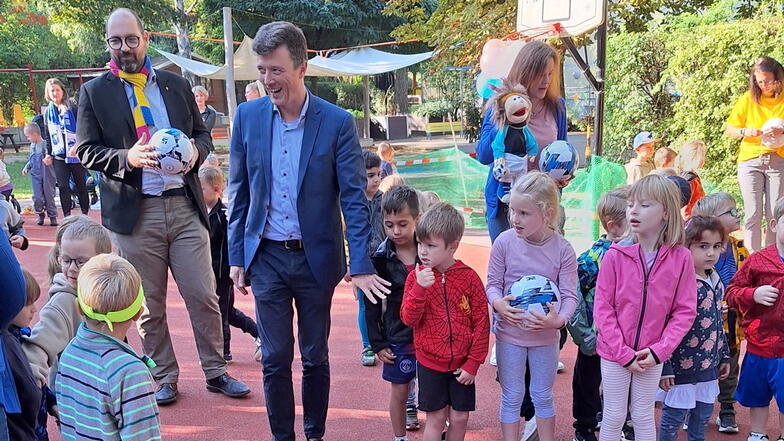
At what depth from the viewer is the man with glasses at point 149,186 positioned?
13.4 feet

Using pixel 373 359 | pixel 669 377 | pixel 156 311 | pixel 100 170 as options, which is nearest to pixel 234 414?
pixel 156 311

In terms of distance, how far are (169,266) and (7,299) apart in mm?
2519

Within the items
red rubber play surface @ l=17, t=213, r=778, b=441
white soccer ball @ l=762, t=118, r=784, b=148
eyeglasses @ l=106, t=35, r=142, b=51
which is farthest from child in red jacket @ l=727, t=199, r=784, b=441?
eyeglasses @ l=106, t=35, r=142, b=51

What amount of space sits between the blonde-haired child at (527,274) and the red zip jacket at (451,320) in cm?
12

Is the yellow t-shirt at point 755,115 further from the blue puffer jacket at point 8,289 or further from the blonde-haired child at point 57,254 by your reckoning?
the blue puffer jacket at point 8,289

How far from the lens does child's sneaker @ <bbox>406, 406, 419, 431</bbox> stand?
4039 millimetres

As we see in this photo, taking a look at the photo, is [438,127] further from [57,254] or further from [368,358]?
[57,254]

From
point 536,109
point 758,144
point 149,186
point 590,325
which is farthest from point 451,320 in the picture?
point 758,144

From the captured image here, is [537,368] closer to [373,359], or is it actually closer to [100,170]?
[373,359]

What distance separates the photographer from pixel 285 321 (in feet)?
11.4

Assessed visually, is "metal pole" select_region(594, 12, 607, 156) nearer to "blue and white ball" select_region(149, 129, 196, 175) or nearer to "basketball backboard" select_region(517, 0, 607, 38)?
"basketball backboard" select_region(517, 0, 607, 38)

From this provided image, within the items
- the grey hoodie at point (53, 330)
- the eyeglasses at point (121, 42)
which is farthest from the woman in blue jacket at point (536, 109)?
the grey hoodie at point (53, 330)

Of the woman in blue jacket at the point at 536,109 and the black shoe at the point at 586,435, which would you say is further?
the woman in blue jacket at the point at 536,109

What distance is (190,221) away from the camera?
4.32m
